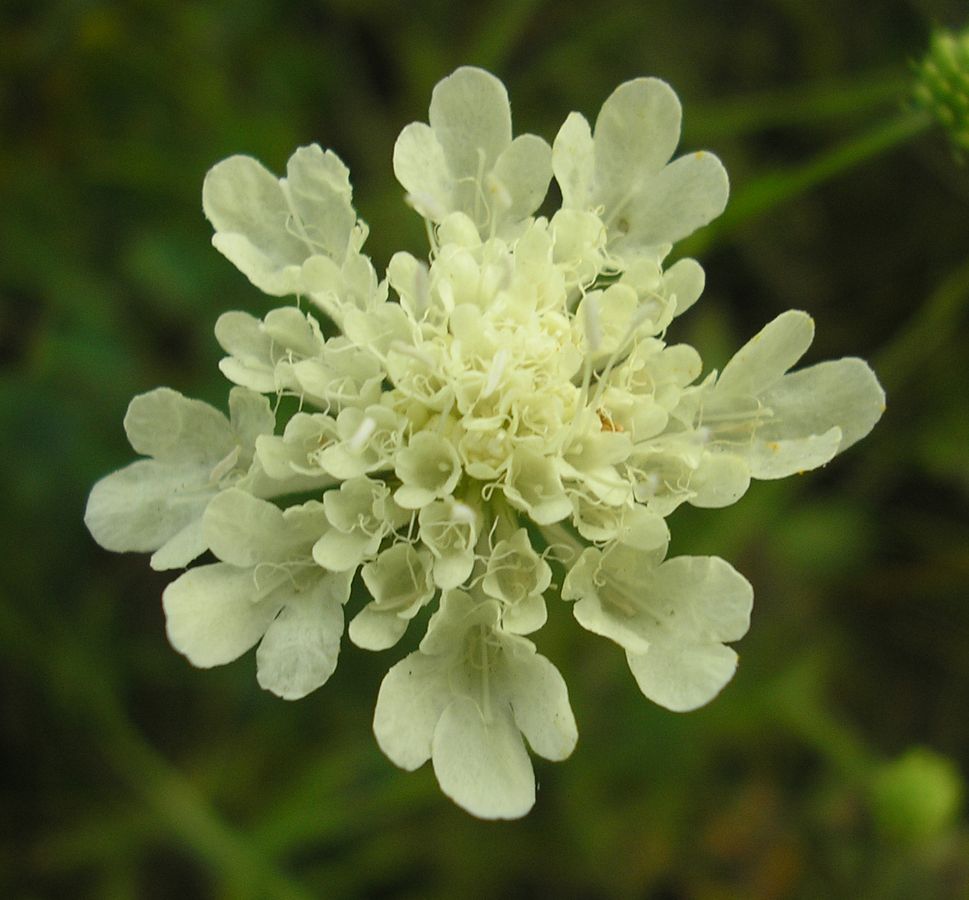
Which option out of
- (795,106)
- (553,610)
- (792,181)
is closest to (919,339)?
(795,106)

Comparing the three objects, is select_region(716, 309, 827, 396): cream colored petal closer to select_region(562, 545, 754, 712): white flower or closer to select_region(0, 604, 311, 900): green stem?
select_region(562, 545, 754, 712): white flower

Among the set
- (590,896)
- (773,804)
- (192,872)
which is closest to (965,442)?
(773,804)

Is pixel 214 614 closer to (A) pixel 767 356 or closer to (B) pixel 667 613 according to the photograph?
(B) pixel 667 613

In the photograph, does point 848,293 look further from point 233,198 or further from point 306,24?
point 233,198

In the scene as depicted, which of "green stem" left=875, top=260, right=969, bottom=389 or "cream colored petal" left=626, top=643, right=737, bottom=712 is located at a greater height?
"cream colored petal" left=626, top=643, right=737, bottom=712

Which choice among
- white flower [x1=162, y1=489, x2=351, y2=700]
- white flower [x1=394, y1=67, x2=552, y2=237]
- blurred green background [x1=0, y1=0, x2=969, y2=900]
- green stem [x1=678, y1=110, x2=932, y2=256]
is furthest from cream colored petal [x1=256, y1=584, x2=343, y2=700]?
green stem [x1=678, y1=110, x2=932, y2=256]

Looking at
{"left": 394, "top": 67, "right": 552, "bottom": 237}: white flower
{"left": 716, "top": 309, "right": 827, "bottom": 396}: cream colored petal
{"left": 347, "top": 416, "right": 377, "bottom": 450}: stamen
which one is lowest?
{"left": 716, "top": 309, "right": 827, "bottom": 396}: cream colored petal
